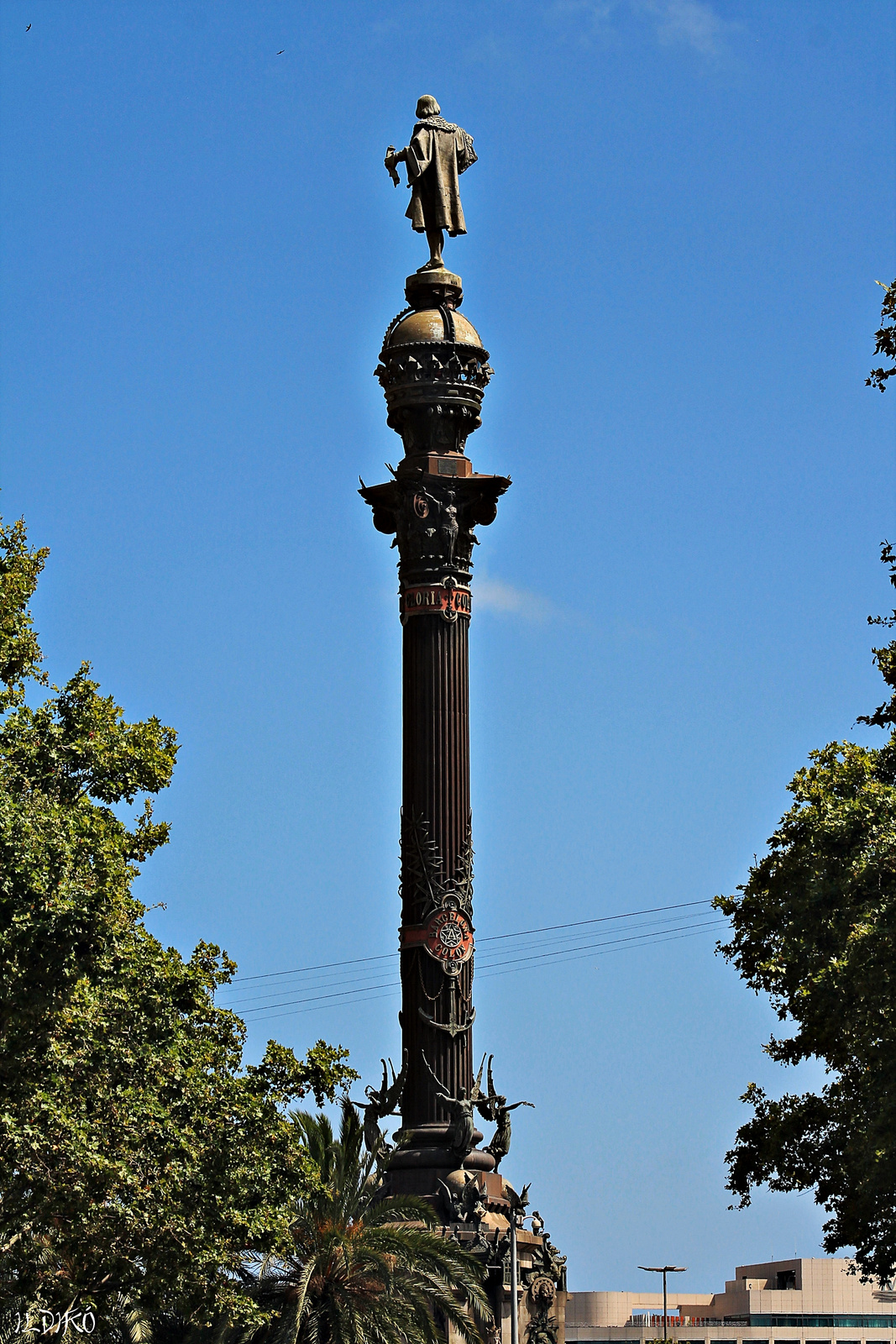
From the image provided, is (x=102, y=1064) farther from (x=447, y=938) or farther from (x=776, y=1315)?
(x=776, y=1315)

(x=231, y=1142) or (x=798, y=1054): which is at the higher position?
(x=798, y=1054)

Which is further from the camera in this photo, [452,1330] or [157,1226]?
[452,1330]

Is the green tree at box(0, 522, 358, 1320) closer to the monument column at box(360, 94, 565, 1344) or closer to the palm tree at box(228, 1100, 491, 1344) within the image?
the palm tree at box(228, 1100, 491, 1344)

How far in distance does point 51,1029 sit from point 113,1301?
8592mm

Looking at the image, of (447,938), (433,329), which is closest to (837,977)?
(447,938)

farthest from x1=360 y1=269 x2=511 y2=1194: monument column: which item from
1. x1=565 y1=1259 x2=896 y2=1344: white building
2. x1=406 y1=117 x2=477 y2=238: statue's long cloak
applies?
x1=565 y1=1259 x2=896 y2=1344: white building

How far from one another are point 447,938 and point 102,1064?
19.5 meters

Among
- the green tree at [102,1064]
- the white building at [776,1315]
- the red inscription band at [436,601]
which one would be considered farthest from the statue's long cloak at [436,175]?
the white building at [776,1315]

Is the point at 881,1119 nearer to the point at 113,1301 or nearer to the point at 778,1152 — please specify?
the point at 778,1152

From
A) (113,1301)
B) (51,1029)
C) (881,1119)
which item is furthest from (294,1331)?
(881,1119)

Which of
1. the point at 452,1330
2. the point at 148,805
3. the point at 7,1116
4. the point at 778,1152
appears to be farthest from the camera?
the point at 452,1330

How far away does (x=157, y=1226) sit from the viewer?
36.7 meters

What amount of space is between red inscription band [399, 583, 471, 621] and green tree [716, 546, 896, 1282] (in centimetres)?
1475

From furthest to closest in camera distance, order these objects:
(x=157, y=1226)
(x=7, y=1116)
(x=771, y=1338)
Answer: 1. (x=771, y=1338)
2. (x=157, y=1226)
3. (x=7, y=1116)
